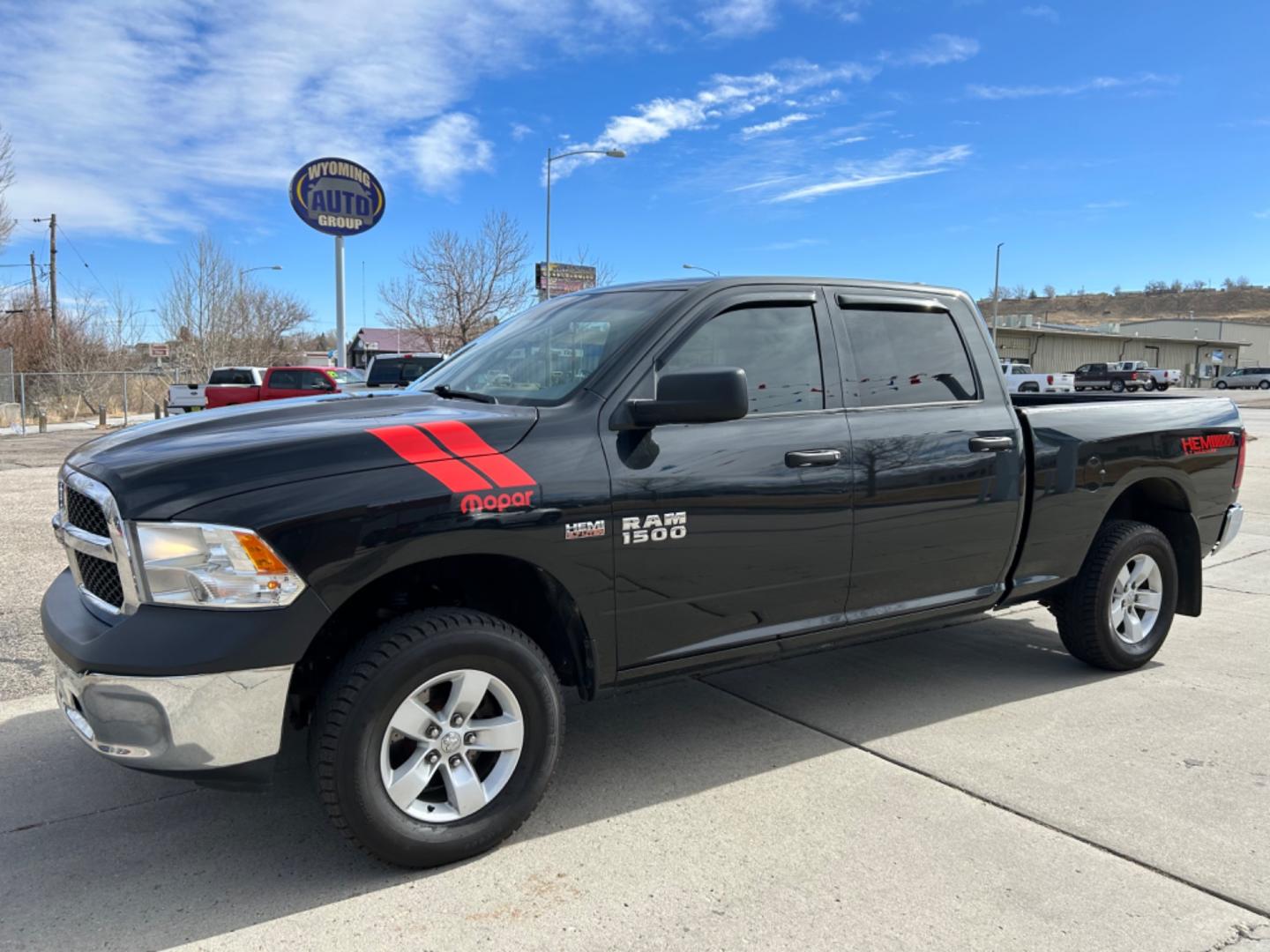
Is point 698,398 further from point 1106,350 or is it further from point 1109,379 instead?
point 1106,350

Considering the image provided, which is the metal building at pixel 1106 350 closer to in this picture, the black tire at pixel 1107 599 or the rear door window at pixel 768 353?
the black tire at pixel 1107 599

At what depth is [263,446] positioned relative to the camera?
2.76m

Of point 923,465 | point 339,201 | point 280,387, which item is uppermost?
point 339,201

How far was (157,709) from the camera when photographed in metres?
2.55

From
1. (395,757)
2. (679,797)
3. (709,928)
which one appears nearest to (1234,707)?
(679,797)

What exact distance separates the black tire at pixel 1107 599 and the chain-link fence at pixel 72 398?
25594 millimetres

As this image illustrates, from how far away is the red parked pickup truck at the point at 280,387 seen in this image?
2103cm

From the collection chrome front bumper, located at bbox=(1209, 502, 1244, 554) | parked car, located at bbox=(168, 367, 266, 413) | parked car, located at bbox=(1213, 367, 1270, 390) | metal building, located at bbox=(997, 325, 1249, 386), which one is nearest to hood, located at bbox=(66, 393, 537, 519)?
chrome front bumper, located at bbox=(1209, 502, 1244, 554)

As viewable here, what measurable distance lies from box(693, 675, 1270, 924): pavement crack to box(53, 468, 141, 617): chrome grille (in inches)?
111

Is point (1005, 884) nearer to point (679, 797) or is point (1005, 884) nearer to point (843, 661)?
point (679, 797)

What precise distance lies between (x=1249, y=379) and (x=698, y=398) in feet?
247

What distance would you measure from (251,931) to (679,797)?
5.03ft

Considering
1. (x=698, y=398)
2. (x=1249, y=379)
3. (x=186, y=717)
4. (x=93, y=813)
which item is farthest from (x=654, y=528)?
(x=1249, y=379)

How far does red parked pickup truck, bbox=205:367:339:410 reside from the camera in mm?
21031
